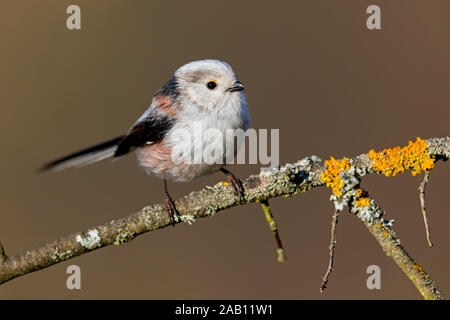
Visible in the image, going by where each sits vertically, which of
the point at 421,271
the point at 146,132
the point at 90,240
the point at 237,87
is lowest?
the point at 421,271

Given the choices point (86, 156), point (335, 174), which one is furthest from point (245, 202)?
point (86, 156)

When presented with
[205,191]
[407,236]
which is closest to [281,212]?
[407,236]

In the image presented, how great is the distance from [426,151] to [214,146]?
1.00 m

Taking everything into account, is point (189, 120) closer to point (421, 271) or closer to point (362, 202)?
point (362, 202)

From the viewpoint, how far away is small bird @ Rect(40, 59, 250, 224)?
2.54 m

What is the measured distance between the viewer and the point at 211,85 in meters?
2.60

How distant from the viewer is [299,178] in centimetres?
198

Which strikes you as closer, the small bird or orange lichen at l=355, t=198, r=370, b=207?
orange lichen at l=355, t=198, r=370, b=207

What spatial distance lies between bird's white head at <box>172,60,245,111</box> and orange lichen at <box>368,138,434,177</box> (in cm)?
86

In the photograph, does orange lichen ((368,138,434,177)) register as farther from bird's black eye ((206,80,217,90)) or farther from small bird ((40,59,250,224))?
bird's black eye ((206,80,217,90))

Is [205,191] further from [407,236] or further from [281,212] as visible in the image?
[407,236]

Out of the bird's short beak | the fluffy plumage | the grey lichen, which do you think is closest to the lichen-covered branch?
the grey lichen

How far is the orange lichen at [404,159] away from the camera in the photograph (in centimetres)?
193

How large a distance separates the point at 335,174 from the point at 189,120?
3.10ft
